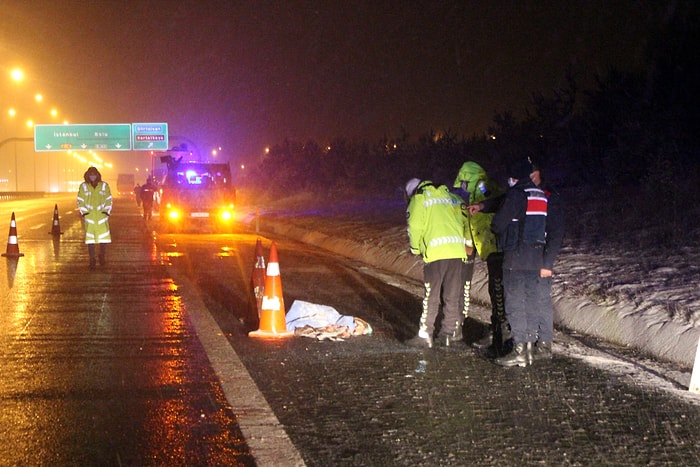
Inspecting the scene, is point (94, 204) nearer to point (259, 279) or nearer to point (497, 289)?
point (259, 279)

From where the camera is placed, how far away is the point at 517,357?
7430 millimetres

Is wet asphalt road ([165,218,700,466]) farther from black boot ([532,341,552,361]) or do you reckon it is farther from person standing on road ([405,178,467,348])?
person standing on road ([405,178,467,348])

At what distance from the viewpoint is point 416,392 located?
652 cm

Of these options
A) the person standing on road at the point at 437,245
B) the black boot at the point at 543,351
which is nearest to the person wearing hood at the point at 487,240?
the person standing on road at the point at 437,245

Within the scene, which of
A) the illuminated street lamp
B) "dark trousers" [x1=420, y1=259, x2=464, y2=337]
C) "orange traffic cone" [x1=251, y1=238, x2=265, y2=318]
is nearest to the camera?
"dark trousers" [x1=420, y1=259, x2=464, y2=337]

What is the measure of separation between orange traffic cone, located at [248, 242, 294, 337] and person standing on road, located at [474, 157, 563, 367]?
255 cm

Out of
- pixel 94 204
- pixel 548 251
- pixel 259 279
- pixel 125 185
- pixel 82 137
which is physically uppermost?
pixel 82 137

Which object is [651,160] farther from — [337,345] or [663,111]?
[337,345]

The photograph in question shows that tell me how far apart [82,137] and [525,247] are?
2395 inches

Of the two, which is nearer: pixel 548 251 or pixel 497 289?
pixel 548 251

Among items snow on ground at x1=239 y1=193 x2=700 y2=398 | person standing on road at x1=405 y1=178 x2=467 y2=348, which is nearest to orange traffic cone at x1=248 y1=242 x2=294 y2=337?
person standing on road at x1=405 y1=178 x2=467 y2=348

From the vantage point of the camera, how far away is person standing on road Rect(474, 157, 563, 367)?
729cm

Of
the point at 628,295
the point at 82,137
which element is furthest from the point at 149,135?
the point at 628,295

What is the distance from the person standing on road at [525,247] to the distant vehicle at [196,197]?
20296mm
